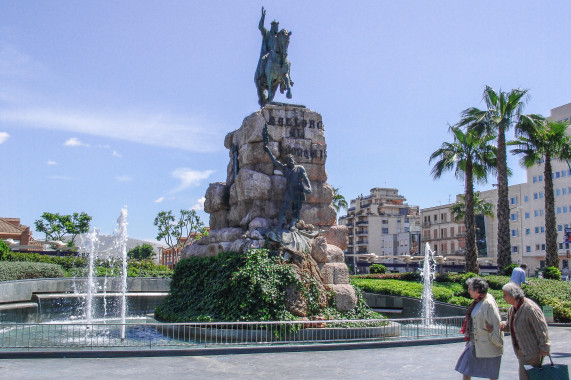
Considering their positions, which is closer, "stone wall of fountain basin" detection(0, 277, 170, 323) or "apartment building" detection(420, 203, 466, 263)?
"stone wall of fountain basin" detection(0, 277, 170, 323)

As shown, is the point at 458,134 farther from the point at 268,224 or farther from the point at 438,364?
the point at 438,364

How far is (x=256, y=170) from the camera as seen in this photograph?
15.3 m

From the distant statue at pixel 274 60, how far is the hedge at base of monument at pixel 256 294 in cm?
561

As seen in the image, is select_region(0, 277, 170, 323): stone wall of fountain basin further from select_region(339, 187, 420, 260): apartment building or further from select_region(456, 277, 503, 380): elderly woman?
select_region(339, 187, 420, 260): apartment building

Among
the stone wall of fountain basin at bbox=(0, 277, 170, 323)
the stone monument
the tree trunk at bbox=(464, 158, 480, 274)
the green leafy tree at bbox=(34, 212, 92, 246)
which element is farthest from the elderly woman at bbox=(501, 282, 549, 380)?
the green leafy tree at bbox=(34, 212, 92, 246)

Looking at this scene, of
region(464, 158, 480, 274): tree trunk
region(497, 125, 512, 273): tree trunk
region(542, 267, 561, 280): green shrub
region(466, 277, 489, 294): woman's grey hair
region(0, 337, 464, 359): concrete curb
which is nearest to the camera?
region(466, 277, 489, 294): woman's grey hair

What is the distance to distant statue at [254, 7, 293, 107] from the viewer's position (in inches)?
666

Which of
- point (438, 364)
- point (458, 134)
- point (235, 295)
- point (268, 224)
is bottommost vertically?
point (438, 364)

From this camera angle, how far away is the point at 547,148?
1226 inches

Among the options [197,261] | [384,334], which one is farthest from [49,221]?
[384,334]

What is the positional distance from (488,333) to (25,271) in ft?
73.2

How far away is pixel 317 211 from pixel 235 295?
3.74 meters

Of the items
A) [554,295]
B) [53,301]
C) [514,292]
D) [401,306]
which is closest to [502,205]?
[554,295]

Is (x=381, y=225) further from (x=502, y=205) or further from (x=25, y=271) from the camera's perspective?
Result: (x=25, y=271)
